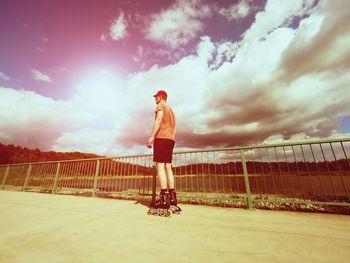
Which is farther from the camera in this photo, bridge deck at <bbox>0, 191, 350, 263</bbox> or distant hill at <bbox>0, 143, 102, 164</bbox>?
distant hill at <bbox>0, 143, 102, 164</bbox>

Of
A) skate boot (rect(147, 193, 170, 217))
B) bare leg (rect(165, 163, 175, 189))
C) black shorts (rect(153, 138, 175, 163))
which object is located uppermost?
black shorts (rect(153, 138, 175, 163))

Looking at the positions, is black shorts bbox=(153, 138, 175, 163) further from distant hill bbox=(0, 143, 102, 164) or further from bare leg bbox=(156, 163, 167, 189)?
distant hill bbox=(0, 143, 102, 164)

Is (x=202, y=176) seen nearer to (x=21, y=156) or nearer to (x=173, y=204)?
(x=173, y=204)

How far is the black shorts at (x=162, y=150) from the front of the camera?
9.70 feet

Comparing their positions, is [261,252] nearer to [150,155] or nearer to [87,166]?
[150,155]

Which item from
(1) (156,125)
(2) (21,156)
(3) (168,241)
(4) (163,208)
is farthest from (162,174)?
(2) (21,156)

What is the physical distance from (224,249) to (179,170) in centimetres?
358

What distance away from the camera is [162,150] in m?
3.01

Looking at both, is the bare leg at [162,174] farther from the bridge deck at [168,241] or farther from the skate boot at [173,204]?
the bridge deck at [168,241]

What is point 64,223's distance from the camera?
2150 millimetres

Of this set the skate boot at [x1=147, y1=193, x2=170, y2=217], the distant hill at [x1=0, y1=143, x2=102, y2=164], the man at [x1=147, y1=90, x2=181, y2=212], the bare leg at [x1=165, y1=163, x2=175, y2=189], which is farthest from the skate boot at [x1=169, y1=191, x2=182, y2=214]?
the distant hill at [x1=0, y1=143, x2=102, y2=164]

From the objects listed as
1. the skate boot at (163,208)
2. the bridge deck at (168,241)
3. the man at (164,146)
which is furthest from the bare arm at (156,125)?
the bridge deck at (168,241)

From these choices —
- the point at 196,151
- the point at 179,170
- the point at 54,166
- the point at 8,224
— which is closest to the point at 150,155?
the point at 179,170

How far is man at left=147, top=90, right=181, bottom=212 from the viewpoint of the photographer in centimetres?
288
